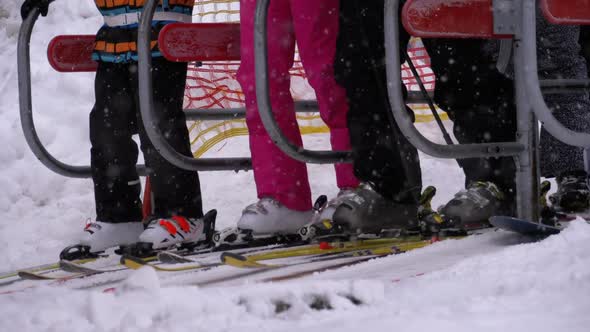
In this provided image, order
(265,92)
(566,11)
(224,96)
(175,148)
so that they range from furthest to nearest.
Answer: (224,96)
(175,148)
(265,92)
(566,11)

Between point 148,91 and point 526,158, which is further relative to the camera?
point 148,91

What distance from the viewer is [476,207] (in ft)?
9.03

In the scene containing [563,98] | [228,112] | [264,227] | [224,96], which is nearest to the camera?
[264,227]

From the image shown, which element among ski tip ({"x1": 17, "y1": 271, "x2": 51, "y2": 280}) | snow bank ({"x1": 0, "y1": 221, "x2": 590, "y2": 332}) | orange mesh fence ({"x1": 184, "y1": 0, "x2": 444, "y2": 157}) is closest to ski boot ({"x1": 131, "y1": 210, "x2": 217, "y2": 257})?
A: ski tip ({"x1": 17, "y1": 271, "x2": 51, "y2": 280})

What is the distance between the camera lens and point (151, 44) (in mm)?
3223

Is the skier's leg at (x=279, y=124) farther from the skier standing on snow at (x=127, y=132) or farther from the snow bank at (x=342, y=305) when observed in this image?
the snow bank at (x=342, y=305)

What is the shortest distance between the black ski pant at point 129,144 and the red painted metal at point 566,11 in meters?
1.36

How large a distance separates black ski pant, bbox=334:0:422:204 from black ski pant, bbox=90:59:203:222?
720 millimetres

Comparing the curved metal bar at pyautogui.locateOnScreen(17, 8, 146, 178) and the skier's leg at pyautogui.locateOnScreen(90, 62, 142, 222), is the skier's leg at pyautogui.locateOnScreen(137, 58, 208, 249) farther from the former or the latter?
the curved metal bar at pyautogui.locateOnScreen(17, 8, 146, 178)

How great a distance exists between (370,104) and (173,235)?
790 millimetres

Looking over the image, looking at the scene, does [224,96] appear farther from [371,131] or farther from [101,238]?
[371,131]

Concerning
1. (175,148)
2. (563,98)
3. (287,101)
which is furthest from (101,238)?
(563,98)

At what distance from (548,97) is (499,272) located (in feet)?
6.50

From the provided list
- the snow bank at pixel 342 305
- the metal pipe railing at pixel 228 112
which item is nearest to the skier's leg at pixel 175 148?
the metal pipe railing at pixel 228 112
